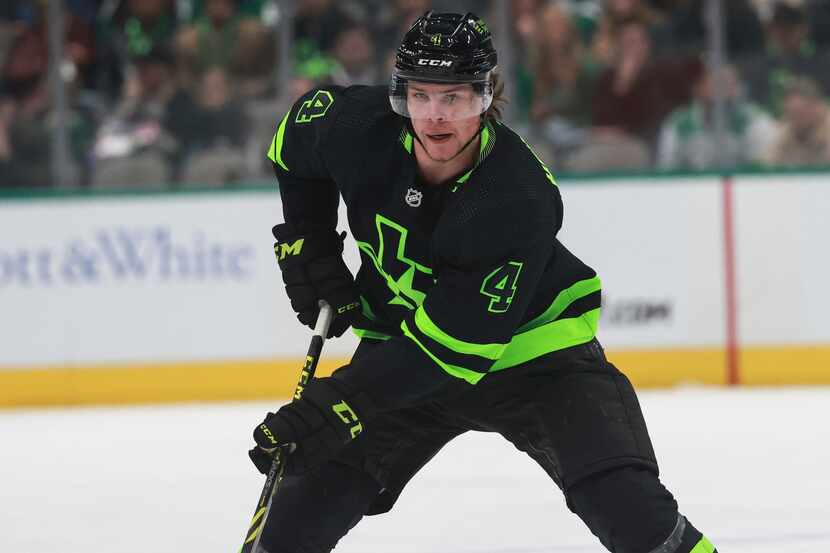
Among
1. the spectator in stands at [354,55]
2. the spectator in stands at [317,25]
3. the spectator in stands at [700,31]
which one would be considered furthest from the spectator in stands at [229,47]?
the spectator in stands at [700,31]

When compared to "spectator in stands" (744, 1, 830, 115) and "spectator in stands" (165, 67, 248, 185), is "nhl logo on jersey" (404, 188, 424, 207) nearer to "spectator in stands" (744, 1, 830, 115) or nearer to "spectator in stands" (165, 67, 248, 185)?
"spectator in stands" (165, 67, 248, 185)

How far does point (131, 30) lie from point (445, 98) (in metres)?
3.72

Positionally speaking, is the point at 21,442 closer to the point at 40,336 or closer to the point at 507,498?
the point at 40,336

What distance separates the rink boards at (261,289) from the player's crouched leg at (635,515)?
3145 mm

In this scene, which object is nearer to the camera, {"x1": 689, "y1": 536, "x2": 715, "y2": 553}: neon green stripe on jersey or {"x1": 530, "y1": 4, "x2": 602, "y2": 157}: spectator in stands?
{"x1": 689, "y1": 536, "x2": 715, "y2": 553}: neon green stripe on jersey

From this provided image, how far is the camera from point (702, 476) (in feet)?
13.2

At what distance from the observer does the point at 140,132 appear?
5.72 metres

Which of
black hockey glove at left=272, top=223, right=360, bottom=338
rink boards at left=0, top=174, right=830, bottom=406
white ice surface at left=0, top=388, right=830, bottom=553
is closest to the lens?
black hockey glove at left=272, top=223, right=360, bottom=338

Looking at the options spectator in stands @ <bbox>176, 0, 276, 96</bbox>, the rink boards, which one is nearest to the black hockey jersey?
the rink boards

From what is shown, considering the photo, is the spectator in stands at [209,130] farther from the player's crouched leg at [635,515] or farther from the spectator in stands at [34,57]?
the player's crouched leg at [635,515]

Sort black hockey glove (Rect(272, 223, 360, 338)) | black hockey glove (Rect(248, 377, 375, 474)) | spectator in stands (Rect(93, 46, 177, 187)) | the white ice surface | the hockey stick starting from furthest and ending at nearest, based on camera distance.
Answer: spectator in stands (Rect(93, 46, 177, 187)) < the white ice surface < black hockey glove (Rect(272, 223, 360, 338)) < the hockey stick < black hockey glove (Rect(248, 377, 375, 474))

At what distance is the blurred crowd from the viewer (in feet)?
18.8

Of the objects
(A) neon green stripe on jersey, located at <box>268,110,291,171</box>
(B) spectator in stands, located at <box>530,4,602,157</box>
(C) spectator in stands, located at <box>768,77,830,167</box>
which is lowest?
(C) spectator in stands, located at <box>768,77,830,167</box>

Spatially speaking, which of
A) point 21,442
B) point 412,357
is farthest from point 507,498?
point 21,442
